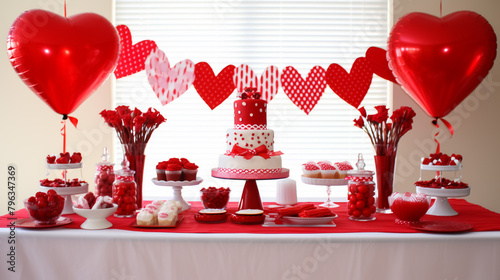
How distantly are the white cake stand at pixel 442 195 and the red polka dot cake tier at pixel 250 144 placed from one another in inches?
27.4

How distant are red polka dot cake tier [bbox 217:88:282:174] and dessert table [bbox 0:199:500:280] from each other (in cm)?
33

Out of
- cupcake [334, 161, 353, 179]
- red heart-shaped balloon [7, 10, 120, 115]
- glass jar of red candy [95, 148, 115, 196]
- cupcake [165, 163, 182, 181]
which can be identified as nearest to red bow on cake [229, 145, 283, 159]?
cupcake [165, 163, 182, 181]

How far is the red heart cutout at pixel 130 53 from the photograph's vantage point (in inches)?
101

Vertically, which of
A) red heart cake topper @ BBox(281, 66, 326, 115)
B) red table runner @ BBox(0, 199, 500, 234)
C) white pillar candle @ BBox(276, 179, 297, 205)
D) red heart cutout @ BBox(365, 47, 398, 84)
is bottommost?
red table runner @ BBox(0, 199, 500, 234)

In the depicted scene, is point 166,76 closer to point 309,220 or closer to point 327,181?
point 327,181

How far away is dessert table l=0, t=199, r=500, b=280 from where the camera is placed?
142 cm

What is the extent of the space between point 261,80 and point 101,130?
118 centimetres

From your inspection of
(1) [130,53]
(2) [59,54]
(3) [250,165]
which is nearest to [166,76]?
(1) [130,53]

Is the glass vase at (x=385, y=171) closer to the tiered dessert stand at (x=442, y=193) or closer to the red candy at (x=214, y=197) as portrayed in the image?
the tiered dessert stand at (x=442, y=193)

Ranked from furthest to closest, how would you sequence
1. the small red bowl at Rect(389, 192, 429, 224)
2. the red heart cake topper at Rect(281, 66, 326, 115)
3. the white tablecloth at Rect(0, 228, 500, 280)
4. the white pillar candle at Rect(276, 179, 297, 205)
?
1. the red heart cake topper at Rect(281, 66, 326, 115)
2. the white pillar candle at Rect(276, 179, 297, 205)
3. the small red bowl at Rect(389, 192, 429, 224)
4. the white tablecloth at Rect(0, 228, 500, 280)

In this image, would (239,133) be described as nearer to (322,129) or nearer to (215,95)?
(215,95)

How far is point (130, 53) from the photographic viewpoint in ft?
8.54

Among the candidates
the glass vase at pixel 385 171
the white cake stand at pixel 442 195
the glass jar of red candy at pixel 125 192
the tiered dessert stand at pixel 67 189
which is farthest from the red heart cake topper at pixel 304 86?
the tiered dessert stand at pixel 67 189

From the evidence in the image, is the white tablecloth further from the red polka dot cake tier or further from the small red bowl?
the red polka dot cake tier
